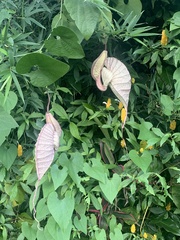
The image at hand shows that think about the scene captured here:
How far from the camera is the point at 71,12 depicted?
1.78 ft

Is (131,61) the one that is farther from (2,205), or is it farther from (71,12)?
(2,205)

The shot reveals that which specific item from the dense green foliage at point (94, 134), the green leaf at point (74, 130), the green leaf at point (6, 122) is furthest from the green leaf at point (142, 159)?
the green leaf at point (6, 122)

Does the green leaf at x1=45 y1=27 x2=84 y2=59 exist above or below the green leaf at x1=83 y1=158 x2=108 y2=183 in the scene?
above

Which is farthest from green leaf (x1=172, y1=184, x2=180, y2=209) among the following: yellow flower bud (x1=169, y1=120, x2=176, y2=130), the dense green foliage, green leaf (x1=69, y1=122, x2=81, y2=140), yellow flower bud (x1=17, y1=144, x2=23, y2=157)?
yellow flower bud (x1=17, y1=144, x2=23, y2=157)

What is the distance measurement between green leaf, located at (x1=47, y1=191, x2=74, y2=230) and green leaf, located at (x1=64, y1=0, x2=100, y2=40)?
0.30 meters

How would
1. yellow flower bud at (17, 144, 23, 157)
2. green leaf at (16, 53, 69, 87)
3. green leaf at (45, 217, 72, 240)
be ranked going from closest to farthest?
green leaf at (16, 53, 69, 87) < green leaf at (45, 217, 72, 240) < yellow flower bud at (17, 144, 23, 157)

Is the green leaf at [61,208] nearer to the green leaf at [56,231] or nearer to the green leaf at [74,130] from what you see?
the green leaf at [56,231]

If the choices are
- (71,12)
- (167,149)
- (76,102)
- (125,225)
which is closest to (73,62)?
(76,102)

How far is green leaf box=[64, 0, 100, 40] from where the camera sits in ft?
1.77

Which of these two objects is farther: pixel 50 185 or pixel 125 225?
pixel 125 225

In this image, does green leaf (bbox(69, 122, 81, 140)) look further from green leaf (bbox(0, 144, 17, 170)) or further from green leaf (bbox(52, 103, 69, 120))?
green leaf (bbox(0, 144, 17, 170))

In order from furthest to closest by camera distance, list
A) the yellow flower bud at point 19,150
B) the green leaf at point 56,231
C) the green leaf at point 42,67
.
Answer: the yellow flower bud at point 19,150 < the green leaf at point 56,231 < the green leaf at point 42,67

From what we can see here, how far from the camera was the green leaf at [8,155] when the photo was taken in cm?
69

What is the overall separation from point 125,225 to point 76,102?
326 millimetres
